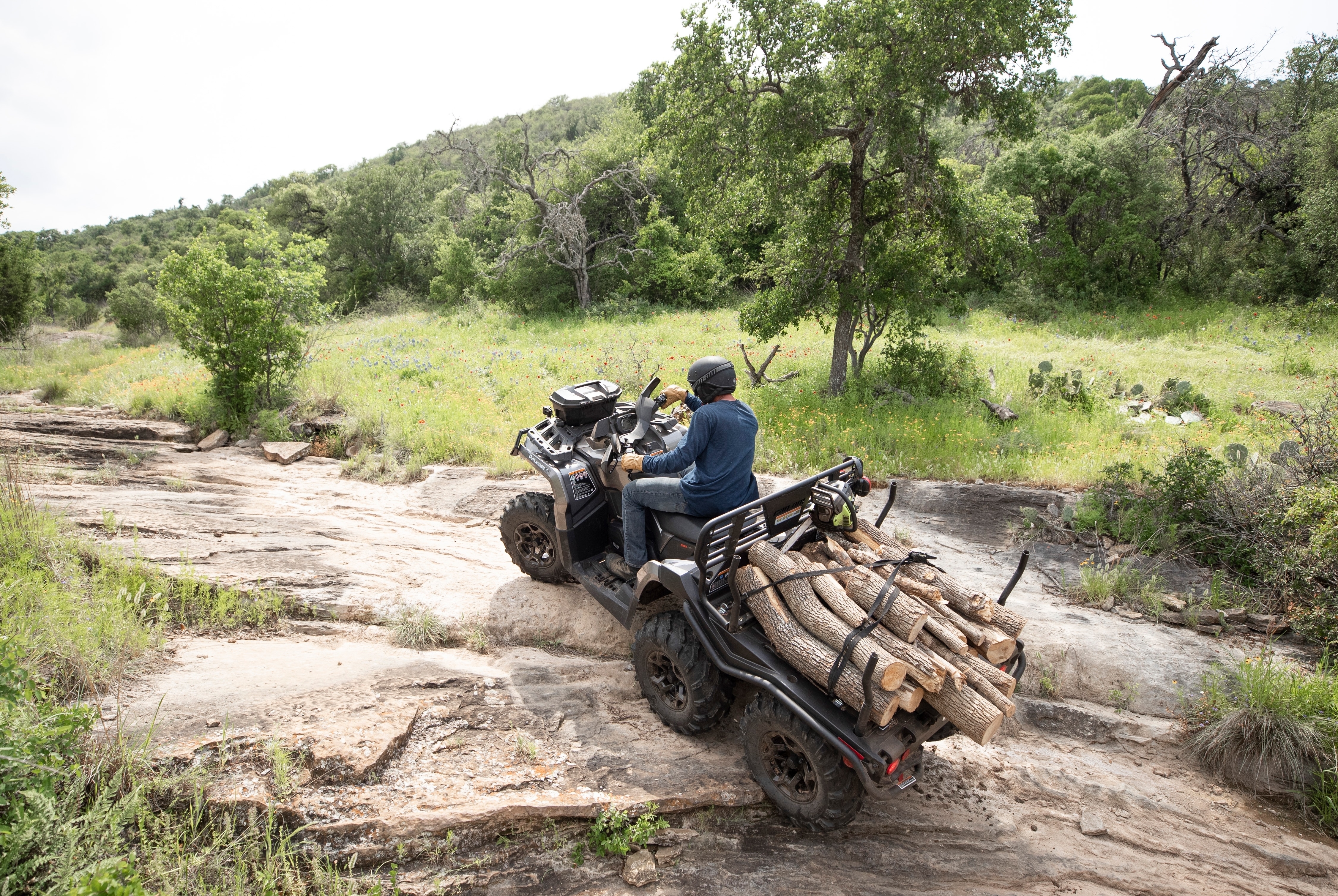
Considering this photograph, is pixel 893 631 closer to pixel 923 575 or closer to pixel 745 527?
pixel 923 575

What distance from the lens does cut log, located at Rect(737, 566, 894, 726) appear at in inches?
118

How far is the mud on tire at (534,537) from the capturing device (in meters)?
5.33

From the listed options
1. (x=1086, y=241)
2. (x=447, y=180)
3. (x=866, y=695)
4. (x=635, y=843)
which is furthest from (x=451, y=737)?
(x=447, y=180)

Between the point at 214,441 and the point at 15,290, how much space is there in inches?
825

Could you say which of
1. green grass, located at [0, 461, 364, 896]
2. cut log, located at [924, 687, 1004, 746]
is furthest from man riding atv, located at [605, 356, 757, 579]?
green grass, located at [0, 461, 364, 896]

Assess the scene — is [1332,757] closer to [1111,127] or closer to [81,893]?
[81,893]

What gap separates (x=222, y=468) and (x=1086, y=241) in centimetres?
2196

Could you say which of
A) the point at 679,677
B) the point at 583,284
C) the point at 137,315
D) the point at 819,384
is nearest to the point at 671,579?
the point at 679,677

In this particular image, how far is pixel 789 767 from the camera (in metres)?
3.48

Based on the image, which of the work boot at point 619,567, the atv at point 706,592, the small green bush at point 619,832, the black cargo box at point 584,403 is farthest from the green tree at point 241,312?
the small green bush at point 619,832

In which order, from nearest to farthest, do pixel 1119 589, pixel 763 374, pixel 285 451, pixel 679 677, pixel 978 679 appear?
pixel 978 679 < pixel 679 677 < pixel 1119 589 < pixel 285 451 < pixel 763 374

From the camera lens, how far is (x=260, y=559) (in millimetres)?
5781

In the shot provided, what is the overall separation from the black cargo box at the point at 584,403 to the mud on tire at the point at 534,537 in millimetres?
650

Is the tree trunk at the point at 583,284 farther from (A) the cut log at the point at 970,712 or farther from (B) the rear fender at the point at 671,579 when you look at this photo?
(A) the cut log at the point at 970,712
